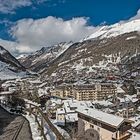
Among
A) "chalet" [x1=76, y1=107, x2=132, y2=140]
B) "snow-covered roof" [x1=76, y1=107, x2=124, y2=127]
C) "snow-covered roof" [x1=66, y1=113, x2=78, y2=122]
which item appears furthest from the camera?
"snow-covered roof" [x1=66, y1=113, x2=78, y2=122]

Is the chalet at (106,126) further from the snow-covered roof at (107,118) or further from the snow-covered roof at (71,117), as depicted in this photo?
the snow-covered roof at (71,117)

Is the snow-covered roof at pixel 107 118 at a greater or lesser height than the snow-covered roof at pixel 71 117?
greater

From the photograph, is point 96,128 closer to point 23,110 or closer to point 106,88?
point 23,110

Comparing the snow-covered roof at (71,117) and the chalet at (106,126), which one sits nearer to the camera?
the chalet at (106,126)

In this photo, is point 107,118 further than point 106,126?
Yes

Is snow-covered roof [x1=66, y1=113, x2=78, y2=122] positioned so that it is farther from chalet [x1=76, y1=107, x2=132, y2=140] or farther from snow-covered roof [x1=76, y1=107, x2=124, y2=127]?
chalet [x1=76, y1=107, x2=132, y2=140]

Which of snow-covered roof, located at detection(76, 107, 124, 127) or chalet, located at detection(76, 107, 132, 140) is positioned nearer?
chalet, located at detection(76, 107, 132, 140)

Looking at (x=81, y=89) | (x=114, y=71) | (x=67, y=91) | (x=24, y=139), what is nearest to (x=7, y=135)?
(x=24, y=139)

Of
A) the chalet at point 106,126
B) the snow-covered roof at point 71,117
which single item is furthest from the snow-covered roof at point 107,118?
the snow-covered roof at point 71,117

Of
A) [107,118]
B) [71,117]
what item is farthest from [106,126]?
[71,117]

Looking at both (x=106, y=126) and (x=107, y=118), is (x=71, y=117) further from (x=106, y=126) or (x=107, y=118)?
(x=106, y=126)

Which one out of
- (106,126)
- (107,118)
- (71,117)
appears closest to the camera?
(106,126)

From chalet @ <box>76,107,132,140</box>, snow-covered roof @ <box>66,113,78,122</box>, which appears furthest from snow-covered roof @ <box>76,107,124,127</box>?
snow-covered roof @ <box>66,113,78,122</box>

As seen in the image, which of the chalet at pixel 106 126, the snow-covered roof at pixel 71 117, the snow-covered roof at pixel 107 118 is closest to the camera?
the chalet at pixel 106 126
